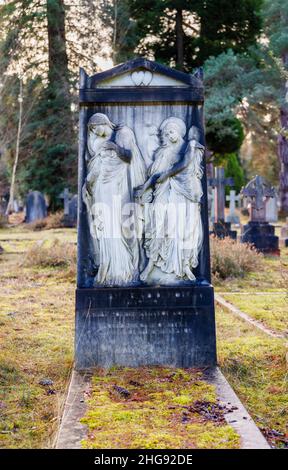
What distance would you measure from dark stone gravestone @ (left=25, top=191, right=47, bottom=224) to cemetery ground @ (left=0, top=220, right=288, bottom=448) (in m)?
19.3

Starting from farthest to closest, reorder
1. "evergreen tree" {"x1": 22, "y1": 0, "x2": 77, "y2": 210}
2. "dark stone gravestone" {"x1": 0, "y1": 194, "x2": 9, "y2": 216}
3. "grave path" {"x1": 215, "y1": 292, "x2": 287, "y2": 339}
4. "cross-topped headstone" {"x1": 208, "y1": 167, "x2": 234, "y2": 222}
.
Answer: "dark stone gravestone" {"x1": 0, "y1": 194, "x2": 9, "y2": 216} < "evergreen tree" {"x1": 22, "y1": 0, "x2": 77, "y2": 210} < "cross-topped headstone" {"x1": 208, "y1": 167, "x2": 234, "y2": 222} < "grave path" {"x1": 215, "y1": 292, "x2": 287, "y2": 339}

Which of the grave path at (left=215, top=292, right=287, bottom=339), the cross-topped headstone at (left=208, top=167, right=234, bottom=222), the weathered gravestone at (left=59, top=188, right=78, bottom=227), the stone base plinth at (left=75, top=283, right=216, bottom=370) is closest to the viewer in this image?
the stone base plinth at (left=75, top=283, right=216, bottom=370)

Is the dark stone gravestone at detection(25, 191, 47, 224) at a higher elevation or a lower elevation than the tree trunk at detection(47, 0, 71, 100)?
lower

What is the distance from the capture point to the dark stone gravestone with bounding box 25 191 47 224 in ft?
86.7

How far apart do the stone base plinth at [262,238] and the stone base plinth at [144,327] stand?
1054cm

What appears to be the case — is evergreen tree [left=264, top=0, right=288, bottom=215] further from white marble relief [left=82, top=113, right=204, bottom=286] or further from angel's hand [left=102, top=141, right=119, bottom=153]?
angel's hand [left=102, top=141, right=119, bottom=153]

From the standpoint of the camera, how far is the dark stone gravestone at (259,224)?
15.1 meters

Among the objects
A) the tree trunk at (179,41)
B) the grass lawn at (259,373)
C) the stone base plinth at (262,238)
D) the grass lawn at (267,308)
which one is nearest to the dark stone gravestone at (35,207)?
the tree trunk at (179,41)

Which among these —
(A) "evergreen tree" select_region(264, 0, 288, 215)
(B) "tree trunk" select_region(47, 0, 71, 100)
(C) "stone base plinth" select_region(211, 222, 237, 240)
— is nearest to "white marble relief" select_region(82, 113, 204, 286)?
(C) "stone base plinth" select_region(211, 222, 237, 240)

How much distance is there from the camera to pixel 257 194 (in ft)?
51.4

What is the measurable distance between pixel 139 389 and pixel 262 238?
1143cm

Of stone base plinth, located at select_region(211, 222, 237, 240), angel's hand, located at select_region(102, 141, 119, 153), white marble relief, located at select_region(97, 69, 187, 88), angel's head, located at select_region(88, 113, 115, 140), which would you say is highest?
white marble relief, located at select_region(97, 69, 187, 88)
